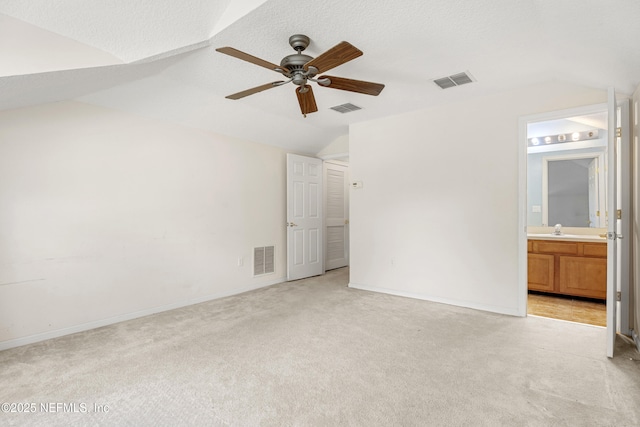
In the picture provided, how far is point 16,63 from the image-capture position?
2.06 metres

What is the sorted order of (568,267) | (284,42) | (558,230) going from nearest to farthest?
(284,42) → (568,267) → (558,230)

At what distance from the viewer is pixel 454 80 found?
3.30 metres

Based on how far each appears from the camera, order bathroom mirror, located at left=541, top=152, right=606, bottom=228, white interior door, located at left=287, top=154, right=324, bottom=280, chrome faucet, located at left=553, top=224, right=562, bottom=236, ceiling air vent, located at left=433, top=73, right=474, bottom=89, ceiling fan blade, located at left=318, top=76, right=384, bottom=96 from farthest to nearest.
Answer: white interior door, located at left=287, top=154, right=324, bottom=280 < chrome faucet, located at left=553, top=224, right=562, bottom=236 < bathroom mirror, located at left=541, top=152, right=606, bottom=228 < ceiling air vent, located at left=433, top=73, right=474, bottom=89 < ceiling fan blade, located at left=318, top=76, right=384, bottom=96

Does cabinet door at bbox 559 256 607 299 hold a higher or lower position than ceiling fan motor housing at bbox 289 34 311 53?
lower

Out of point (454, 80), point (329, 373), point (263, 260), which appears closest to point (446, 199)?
point (454, 80)

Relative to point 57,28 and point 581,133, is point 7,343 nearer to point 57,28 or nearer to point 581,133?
point 57,28

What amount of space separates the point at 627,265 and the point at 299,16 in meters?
3.59

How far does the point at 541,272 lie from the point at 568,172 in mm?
1600

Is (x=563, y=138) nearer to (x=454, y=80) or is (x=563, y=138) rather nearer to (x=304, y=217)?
(x=454, y=80)

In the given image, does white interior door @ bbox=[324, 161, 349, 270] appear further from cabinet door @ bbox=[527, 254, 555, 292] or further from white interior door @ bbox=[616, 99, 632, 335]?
white interior door @ bbox=[616, 99, 632, 335]

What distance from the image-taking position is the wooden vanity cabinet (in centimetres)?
401

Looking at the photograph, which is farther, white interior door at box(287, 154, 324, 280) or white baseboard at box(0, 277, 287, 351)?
white interior door at box(287, 154, 324, 280)

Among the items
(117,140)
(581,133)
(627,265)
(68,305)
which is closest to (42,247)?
(68,305)

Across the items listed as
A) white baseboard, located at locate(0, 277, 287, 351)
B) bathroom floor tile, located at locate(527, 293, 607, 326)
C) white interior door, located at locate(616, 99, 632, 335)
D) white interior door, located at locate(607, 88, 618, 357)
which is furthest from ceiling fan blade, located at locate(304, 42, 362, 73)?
bathroom floor tile, located at locate(527, 293, 607, 326)
